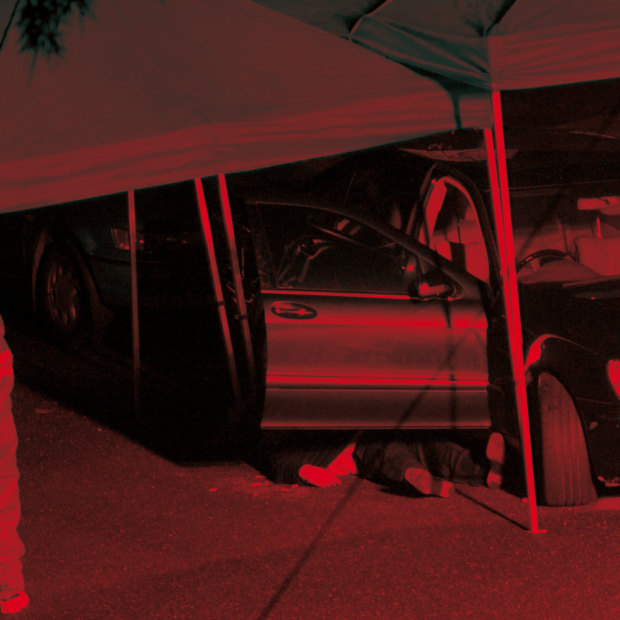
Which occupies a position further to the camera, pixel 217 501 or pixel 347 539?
pixel 217 501

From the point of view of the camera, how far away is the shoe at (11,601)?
4.72 meters

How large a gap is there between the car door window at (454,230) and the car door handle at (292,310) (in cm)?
121

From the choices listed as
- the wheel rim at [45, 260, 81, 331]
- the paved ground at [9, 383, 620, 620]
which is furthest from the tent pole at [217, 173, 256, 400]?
the wheel rim at [45, 260, 81, 331]

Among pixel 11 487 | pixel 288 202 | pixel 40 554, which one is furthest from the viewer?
pixel 288 202

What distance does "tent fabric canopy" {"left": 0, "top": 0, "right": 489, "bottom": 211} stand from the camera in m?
5.39

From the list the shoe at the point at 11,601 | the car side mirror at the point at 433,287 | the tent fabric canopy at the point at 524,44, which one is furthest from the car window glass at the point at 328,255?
the shoe at the point at 11,601

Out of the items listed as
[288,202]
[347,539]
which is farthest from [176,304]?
[347,539]

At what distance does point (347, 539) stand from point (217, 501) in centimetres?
104

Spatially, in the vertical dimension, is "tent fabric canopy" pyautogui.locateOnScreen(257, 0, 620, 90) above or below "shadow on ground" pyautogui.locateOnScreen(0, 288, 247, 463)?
above

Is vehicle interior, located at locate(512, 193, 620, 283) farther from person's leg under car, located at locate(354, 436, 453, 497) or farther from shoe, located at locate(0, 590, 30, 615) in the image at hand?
shoe, located at locate(0, 590, 30, 615)

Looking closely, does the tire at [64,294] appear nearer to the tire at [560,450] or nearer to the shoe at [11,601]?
the tire at [560,450]

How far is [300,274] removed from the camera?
6.46m

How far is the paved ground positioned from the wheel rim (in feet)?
10.8

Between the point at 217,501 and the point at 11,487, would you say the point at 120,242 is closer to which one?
the point at 217,501
